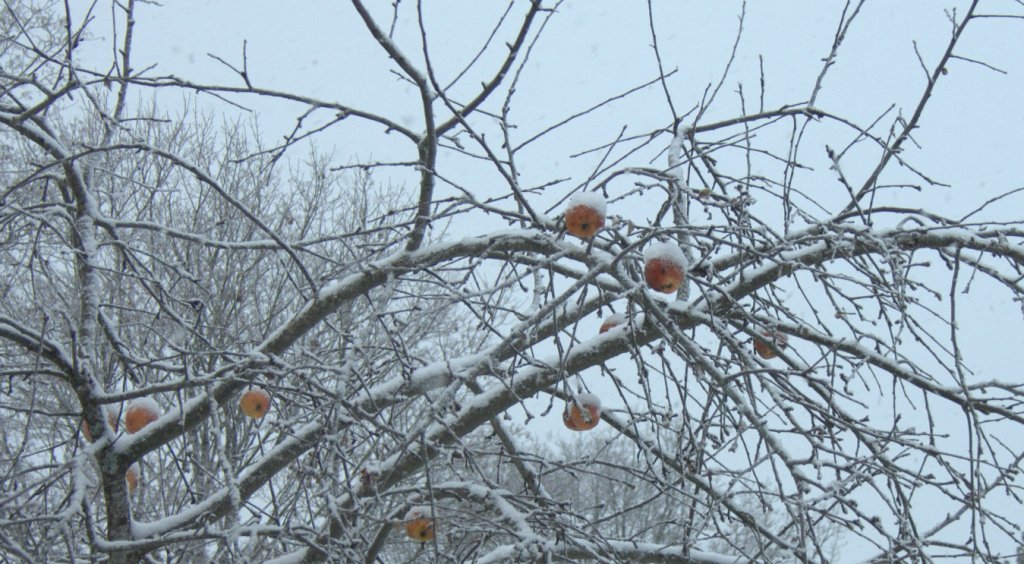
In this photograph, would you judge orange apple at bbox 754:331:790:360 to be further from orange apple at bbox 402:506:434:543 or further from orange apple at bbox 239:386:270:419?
orange apple at bbox 239:386:270:419

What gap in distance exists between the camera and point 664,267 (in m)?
2.53

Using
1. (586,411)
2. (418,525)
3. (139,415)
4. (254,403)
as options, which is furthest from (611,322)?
(139,415)

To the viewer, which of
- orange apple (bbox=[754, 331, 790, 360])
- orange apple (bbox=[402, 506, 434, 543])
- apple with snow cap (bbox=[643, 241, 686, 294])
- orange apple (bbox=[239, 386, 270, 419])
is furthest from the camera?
orange apple (bbox=[239, 386, 270, 419])

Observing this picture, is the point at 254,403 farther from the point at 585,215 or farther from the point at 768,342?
the point at 768,342

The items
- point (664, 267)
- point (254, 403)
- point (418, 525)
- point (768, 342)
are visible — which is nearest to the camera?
point (664, 267)

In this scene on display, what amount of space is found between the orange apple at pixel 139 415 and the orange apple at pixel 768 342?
228cm

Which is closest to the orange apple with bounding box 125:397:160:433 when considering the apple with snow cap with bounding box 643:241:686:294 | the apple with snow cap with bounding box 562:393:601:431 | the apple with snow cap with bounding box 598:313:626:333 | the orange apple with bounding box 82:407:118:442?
the orange apple with bounding box 82:407:118:442

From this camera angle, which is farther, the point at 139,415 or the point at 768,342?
the point at 139,415

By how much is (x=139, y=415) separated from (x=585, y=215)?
76.6 inches

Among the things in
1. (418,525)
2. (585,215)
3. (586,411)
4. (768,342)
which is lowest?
(418,525)

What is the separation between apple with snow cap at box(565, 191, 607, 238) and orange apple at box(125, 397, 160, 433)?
184 cm

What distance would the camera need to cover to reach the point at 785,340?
9.46ft

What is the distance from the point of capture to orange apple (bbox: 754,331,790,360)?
9.01 ft

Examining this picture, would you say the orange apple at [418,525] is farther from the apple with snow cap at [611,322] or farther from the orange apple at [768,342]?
the orange apple at [768,342]
